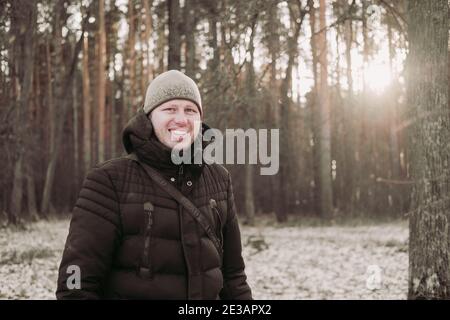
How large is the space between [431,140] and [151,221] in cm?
450

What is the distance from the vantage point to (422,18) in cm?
566

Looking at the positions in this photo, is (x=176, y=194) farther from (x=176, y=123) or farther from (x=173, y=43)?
(x=173, y=43)

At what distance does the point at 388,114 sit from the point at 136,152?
68.9 ft

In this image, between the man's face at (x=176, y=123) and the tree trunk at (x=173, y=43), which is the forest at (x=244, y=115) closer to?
the tree trunk at (x=173, y=43)

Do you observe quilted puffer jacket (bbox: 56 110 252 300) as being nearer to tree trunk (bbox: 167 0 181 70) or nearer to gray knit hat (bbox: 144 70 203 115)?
gray knit hat (bbox: 144 70 203 115)

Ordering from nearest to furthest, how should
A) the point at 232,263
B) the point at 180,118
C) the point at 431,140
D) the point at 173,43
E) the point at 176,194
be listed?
the point at 176,194, the point at 180,118, the point at 232,263, the point at 431,140, the point at 173,43

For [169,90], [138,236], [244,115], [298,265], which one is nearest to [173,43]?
[298,265]

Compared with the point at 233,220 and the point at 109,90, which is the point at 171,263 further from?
the point at 109,90

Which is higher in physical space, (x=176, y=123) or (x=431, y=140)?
(x=431, y=140)

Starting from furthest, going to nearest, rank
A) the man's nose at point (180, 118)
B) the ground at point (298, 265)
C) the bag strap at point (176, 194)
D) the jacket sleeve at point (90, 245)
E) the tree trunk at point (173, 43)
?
the tree trunk at point (173, 43)
the ground at point (298, 265)
the man's nose at point (180, 118)
the bag strap at point (176, 194)
the jacket sleeve at point (90, 245)

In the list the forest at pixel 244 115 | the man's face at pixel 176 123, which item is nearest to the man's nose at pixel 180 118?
the man's face at pixel 176 123

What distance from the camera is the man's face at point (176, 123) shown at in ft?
7.20

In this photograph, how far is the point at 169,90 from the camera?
2258 mm

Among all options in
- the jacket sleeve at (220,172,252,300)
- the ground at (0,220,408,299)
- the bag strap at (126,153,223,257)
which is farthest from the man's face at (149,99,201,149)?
the ground at (0,220,408,299)
